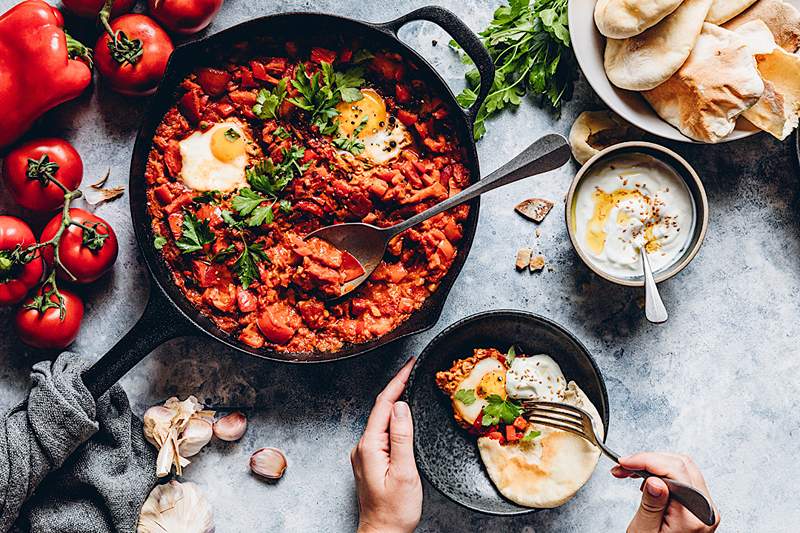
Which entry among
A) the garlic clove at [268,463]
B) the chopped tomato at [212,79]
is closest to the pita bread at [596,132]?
the chopped tomato at [212,79]

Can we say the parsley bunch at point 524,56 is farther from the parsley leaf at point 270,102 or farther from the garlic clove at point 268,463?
the garlic clove at point 268,463

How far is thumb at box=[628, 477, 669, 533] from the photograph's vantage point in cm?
320

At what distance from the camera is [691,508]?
10.4ft

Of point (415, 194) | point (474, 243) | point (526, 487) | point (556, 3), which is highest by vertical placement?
point (556, 3)

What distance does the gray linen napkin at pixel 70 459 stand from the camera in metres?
3.52

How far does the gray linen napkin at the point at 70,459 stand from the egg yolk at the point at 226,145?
1169mm

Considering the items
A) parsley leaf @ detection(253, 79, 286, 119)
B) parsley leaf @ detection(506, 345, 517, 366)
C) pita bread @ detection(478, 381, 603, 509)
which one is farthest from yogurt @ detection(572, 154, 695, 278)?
parsley leaf @ detection(253, 79, 286, 119)

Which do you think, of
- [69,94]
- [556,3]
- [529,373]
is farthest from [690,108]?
[69,94]

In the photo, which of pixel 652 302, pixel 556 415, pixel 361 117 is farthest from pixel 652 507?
pixel 361 117

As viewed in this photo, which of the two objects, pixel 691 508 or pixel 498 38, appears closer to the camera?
pixel 691 508

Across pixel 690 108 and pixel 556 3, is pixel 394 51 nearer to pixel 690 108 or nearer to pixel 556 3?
pixel 556 3

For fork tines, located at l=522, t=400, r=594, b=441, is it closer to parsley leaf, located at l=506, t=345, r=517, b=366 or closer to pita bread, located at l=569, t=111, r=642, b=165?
parsley leaf, located at l=506, t=345, r=517, b=366

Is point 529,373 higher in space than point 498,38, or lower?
lower

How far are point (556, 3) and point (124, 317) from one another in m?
2.60
